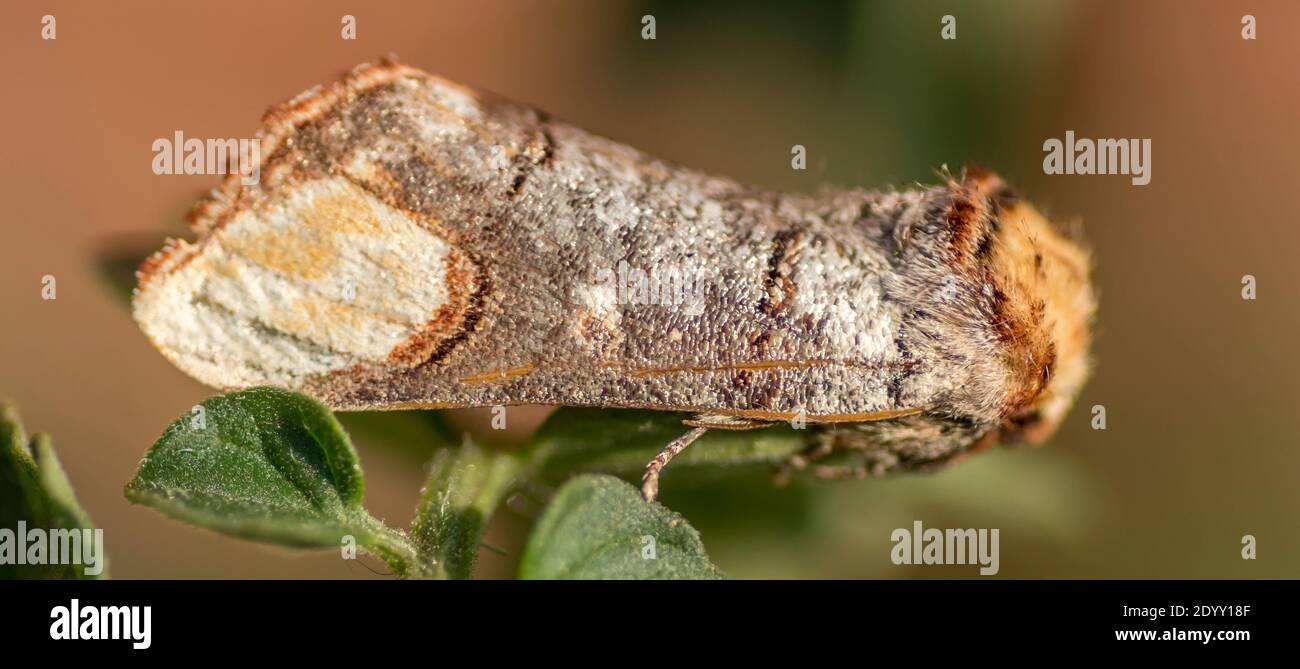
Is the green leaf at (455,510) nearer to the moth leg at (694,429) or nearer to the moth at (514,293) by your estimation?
the moth at (514,293)

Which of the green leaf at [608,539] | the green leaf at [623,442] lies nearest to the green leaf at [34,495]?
the green leaf at [608,539]

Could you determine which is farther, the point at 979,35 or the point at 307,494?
the point at 979,35

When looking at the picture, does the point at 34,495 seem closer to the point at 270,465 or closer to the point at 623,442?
the point at 270,465

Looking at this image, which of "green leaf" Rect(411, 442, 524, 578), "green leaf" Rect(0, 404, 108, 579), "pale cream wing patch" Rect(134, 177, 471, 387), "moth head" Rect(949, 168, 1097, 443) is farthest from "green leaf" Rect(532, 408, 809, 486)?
"green leaf" Rect(0, 404, 108, 579)

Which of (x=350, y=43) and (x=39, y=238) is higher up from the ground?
(x=350, y=43)

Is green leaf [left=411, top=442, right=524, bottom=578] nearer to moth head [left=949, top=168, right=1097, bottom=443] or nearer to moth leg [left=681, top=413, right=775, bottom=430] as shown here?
moth leg [left=681, top=413, right=775, bottom=430]

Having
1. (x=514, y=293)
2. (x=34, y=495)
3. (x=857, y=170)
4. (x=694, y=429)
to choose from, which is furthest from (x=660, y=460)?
(x=857, y=170)
